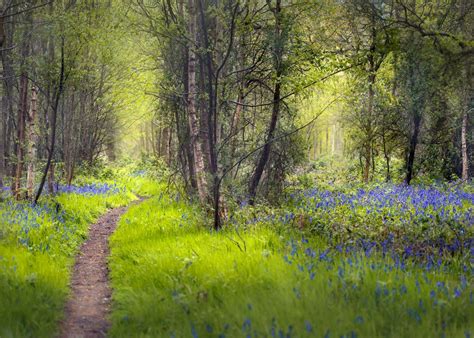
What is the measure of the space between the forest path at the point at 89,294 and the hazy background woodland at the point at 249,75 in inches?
93.9

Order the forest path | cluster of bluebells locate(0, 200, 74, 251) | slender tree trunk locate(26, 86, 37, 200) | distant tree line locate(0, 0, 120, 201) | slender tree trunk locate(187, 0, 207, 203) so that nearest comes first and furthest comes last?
1. the forest path
2. cluster of bluebells locate(0, 200, 74, 251)
3. slender tree trunk locate(187, 0, 207, 203)
4. distant tree line locate(0, 0, 120, 201)
5. slender tree trunk locate(26, 86, 37, 200)

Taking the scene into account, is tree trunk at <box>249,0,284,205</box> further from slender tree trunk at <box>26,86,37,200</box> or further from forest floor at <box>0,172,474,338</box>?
slender tree trunk at <box>26,86,37,200</box>

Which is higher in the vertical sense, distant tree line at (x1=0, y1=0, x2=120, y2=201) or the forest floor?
distant tree line at (x1=0, y1=0, x2=120, y2=201)

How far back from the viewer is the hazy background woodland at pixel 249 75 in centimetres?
886

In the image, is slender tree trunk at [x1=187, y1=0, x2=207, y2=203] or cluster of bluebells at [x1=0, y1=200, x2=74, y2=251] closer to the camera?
cluster of bluebells at [x1=0, y1=200, x2=74, y2=251]

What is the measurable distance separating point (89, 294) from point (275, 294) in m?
3.05

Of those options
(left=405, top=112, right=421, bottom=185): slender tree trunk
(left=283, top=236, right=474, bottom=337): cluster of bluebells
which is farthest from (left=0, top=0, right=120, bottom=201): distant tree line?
(left=405, top=112, right=421, bottom=185): slender tree trunk

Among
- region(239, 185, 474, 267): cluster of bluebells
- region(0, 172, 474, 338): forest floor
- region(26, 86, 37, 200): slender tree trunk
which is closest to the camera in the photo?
region(0, 172, 474, 338): forest floor

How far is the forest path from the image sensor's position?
523cm

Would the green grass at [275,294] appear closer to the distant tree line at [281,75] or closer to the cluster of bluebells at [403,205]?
the distant tree line at [281,75]

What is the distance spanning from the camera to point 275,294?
489 cm

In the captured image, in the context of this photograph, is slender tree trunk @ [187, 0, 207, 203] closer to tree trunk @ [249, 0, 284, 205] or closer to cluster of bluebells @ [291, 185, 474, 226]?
tree trunk @ [249, 0, 284, 205]

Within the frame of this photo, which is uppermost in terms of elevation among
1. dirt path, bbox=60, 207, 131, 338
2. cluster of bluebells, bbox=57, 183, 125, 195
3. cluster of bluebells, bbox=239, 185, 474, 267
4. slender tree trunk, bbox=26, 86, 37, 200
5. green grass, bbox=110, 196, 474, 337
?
slender tree trunk, bbox=26, 86, 37, 200

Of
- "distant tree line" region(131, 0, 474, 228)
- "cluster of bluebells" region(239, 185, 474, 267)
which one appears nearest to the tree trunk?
"distant tree line" region(131, 0, 474, 228)
